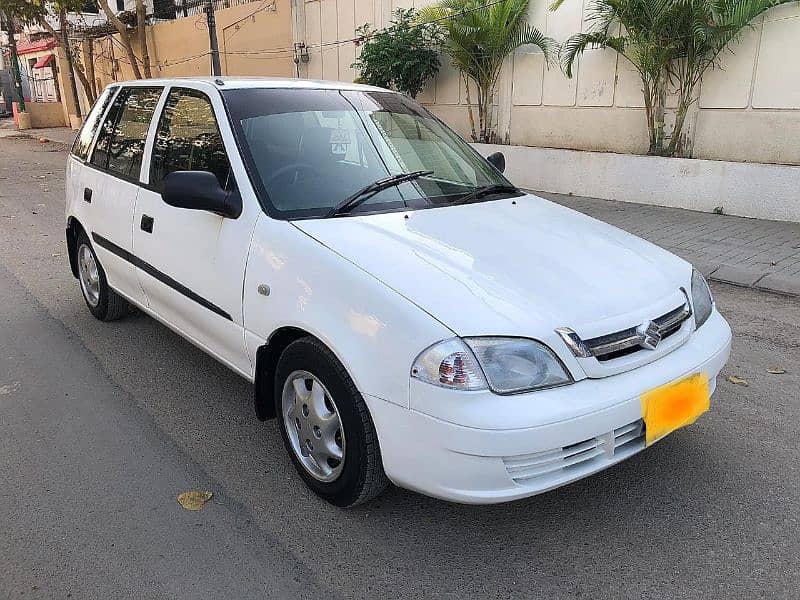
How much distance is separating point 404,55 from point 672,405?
10029 millimetres

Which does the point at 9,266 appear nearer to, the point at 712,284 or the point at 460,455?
the point at 460,455

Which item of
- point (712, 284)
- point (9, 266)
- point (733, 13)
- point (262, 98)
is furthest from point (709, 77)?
point (9, 266)

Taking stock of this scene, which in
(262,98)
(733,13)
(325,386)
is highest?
(733,13)

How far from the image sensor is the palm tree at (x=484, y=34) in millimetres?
10352

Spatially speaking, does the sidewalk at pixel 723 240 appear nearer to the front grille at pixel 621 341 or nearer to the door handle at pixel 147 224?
the front grille at pixel 621 341

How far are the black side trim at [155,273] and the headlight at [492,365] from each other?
1308mm

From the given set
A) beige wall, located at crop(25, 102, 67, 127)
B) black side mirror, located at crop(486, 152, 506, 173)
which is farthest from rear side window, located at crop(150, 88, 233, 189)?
beige wall, located at crop(25, 102, 67, 127)

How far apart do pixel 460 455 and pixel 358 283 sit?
735mm

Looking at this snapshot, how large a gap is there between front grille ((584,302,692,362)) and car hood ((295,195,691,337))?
0.05 m

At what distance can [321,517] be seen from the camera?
281cm

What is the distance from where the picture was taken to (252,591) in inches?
94.7

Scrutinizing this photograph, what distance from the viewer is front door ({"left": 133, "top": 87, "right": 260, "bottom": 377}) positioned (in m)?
3.20

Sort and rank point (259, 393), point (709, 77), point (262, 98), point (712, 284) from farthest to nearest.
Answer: point (709, 77), point (712, 284), point (262, 98), point (259, 393)

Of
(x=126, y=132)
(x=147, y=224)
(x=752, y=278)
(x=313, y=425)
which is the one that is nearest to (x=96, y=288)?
(x=126, y=132)
